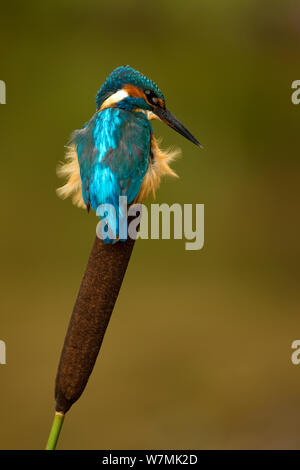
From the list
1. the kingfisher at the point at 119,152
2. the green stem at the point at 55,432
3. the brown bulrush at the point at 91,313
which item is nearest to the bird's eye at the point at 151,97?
the kingfisher at the point at 119,152

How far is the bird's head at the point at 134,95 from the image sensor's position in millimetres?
1236

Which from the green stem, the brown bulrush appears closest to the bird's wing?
the brown bulrush

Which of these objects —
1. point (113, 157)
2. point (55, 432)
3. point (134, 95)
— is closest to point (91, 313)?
point (55, 432)

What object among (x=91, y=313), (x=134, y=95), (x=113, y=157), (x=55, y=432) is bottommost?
(x=55, y=432)

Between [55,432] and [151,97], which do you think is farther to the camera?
[151,97]

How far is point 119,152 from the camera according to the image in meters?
1.17

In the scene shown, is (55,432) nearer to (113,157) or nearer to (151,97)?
(113,157)

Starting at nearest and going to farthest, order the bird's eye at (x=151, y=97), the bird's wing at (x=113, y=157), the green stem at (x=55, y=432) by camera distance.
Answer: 1. the green stem at (x=55, y=432)
2. the bird's wing at (x=113, y=157)
3. the bird's eye at (x=151, y=97)

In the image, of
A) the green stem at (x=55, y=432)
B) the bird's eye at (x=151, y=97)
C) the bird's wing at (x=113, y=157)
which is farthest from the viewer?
the bird's eye at (x=151, y=97)

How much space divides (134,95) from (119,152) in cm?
15

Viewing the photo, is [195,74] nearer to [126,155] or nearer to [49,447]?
[126,155]

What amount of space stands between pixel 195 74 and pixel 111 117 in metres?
2.37

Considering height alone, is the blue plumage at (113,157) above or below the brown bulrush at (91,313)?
above

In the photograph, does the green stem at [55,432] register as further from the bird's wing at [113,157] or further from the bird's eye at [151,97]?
the bird's eye at [151,97]
